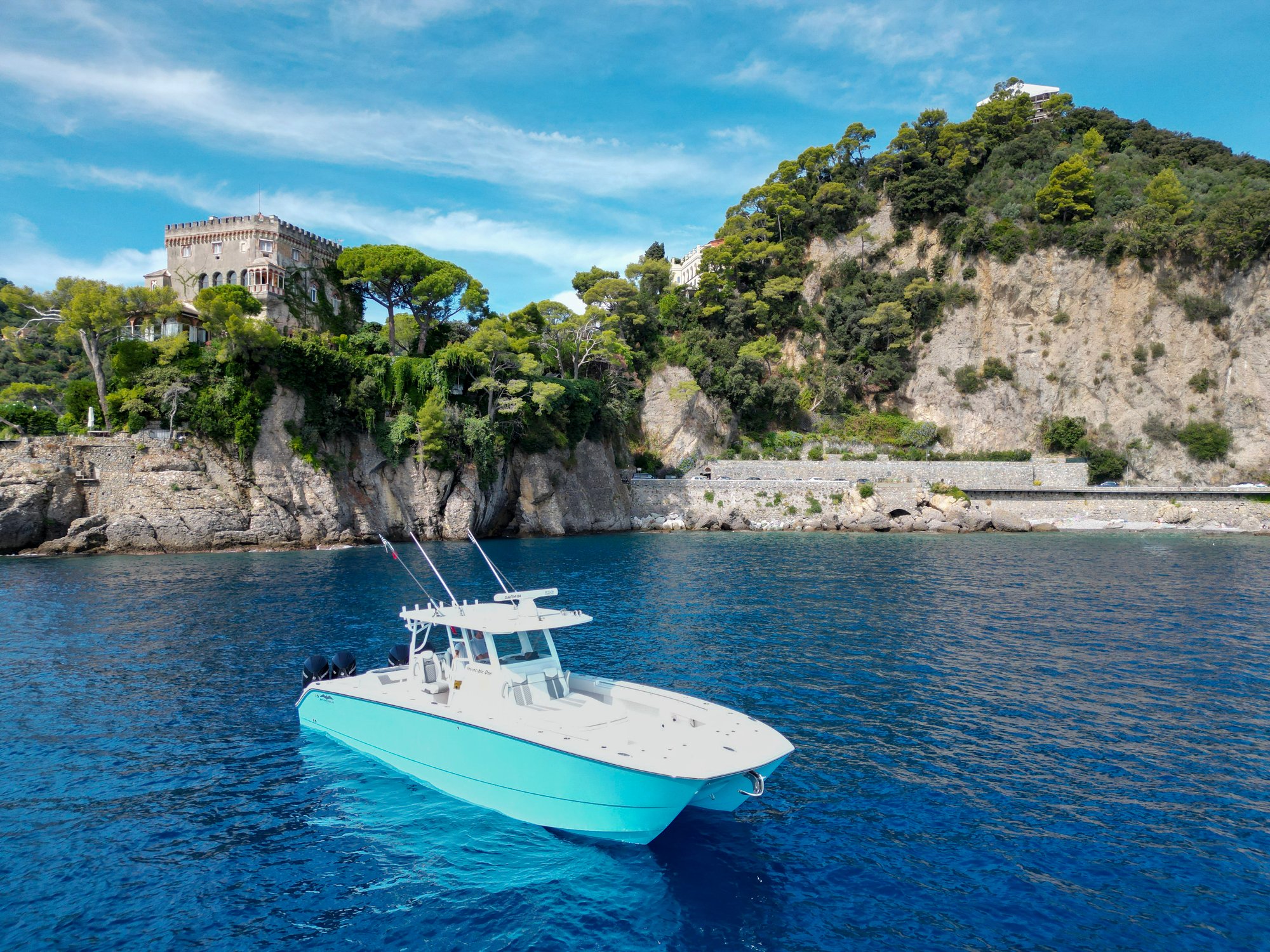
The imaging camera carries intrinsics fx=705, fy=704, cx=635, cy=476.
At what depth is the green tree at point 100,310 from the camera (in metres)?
45.9

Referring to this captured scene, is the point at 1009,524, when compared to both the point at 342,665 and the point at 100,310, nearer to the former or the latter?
the point at 342,665

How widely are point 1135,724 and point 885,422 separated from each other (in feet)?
209

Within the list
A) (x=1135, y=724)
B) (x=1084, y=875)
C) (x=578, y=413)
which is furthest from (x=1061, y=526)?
(x=1084, y=875)

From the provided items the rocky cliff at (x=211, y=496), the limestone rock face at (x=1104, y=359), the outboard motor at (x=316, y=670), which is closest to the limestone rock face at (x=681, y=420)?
the limestone rock face at (x=1104, y=359)

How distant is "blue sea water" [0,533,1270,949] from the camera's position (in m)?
9.15

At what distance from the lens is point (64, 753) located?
46.1 feet

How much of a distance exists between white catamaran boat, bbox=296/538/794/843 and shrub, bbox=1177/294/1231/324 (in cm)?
8035

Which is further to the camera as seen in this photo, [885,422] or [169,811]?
[885,422]

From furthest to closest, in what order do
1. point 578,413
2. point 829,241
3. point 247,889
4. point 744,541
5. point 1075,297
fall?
point 829,241 < point 1075,297 < point 578,413 < point 744,541 < point 247,889

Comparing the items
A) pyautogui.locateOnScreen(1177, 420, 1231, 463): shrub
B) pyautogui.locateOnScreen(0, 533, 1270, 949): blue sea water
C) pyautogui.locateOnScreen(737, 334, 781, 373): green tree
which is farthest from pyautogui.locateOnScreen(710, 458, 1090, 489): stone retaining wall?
pyautogui.locateOnScreen(0, 533, 1270, 949): blue sea water

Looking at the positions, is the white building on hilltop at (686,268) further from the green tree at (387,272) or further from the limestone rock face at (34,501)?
the limestone rock face at (34,501)

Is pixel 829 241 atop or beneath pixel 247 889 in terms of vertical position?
atop

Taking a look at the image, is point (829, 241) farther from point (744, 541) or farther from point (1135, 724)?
point (1135, 724)

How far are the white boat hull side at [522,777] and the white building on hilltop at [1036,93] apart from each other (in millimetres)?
104465
